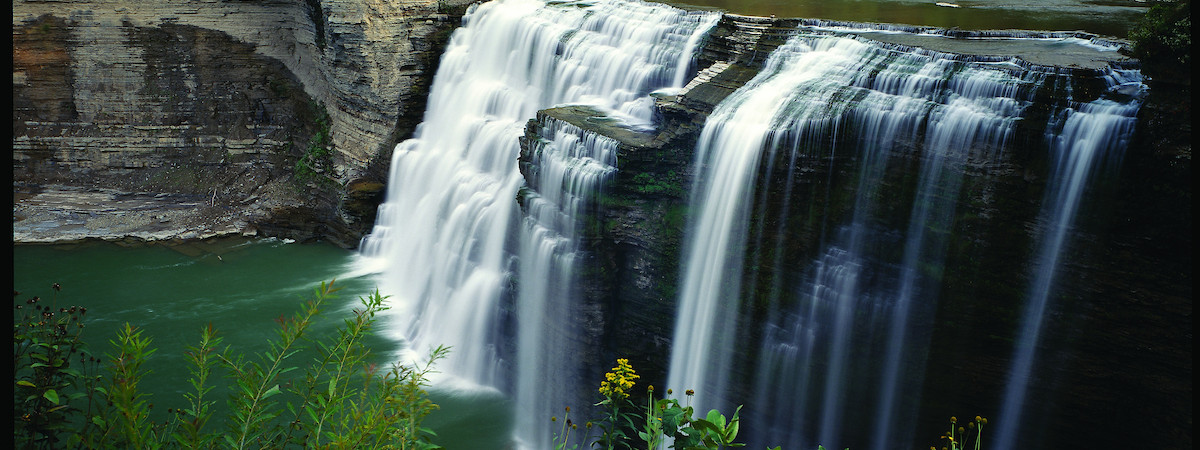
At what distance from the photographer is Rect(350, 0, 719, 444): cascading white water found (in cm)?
1362

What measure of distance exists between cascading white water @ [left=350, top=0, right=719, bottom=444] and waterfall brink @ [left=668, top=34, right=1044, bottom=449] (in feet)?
7.00

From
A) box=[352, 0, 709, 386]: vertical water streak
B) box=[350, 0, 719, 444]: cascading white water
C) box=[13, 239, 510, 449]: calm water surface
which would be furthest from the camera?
box=[352, 0, 709, 386]: vertical water streak

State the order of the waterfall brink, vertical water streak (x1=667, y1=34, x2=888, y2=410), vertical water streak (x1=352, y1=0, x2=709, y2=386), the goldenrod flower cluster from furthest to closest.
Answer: vertical water streak (x1=352, y1=0, x2=709, y2=386)
vertical water streak (x1=667, y1=34, x2=888, y2=410)
the waterfall brink
the goldenrod flower cluster

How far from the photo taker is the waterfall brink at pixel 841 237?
9391 millimetres

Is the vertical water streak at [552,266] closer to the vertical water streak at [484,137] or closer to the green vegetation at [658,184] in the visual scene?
the green vegetation at [658,184]

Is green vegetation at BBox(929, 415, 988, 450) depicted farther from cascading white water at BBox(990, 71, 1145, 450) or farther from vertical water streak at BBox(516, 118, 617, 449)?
vertical water streak at BBox(516, 118, 617, 449)

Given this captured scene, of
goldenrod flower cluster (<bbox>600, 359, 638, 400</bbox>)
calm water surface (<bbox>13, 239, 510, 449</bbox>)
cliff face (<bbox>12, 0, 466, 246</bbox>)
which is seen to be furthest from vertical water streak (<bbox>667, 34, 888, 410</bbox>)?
cliff face (<bbox>12, 0, 466, 246</bbox>)

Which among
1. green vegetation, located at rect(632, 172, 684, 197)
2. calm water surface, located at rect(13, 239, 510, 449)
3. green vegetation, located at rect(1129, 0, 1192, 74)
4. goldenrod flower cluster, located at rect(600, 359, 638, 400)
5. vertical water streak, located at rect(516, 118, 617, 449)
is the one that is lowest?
calm water surface, located at rect(13, 239, 510, 449)

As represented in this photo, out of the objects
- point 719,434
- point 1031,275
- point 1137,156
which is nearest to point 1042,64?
point 1137,156

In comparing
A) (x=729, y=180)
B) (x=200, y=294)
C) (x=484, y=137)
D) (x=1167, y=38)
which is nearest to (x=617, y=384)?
(x=729, y=180)

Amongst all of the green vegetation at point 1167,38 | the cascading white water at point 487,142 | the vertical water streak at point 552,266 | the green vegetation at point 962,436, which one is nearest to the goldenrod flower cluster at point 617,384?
the green vegetation at point 962,436

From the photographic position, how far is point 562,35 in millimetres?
15469

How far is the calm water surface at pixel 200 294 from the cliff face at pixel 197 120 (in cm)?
75

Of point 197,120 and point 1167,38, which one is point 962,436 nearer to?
point 1167,38
